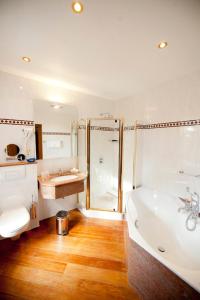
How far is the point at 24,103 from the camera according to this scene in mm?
2010

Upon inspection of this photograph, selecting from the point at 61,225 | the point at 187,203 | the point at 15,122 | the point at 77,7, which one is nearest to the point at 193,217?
the point at 187,203

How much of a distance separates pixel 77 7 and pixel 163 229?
8.74 feet

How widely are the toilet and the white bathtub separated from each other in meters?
1.29

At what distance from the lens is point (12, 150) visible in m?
1.92

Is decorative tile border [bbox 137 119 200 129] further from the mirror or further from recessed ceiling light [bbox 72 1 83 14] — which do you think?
the mirror

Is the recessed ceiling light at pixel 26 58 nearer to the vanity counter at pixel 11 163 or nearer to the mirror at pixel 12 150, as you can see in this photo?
the mirror at pixel 12 150

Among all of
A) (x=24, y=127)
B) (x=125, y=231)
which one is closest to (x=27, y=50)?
(x=24, y=127)

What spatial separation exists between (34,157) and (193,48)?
2499 millimetres

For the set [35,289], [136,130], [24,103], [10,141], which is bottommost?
[35,289]

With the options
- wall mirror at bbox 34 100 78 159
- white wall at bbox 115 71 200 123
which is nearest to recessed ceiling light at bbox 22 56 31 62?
wall mirror at bbox 34 100 78 159

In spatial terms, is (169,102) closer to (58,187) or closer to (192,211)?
(192,211)

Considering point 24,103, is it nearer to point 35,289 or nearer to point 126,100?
point 126,100

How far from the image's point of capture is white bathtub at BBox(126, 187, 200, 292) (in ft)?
4.66

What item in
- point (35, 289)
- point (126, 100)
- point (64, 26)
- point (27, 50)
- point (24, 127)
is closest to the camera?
point (64, 26)
